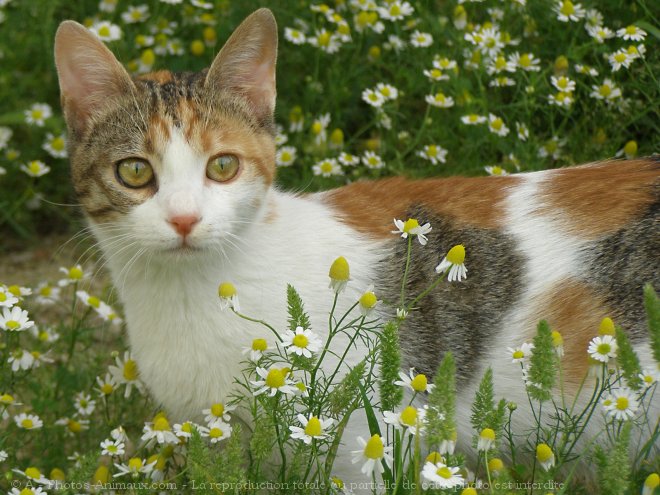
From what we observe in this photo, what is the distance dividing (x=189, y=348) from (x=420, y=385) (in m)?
0.99

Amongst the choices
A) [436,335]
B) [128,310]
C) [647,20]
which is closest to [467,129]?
[647,20]

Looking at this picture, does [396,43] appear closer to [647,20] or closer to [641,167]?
[647,20]

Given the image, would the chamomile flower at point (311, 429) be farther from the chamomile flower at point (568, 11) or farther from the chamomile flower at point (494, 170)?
the chamomile flower at point (568, 11)

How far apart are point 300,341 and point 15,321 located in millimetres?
1209

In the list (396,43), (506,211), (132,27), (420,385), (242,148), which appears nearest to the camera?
(420,385)

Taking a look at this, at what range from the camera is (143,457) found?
350 cm

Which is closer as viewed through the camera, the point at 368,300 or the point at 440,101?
the point at 368,300

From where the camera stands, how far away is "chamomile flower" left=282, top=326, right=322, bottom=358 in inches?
102

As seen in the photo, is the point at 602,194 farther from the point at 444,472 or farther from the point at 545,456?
the point at 444,472

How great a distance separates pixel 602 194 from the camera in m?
3.40

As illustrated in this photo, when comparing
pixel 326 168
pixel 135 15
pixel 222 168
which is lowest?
pixel 326 168

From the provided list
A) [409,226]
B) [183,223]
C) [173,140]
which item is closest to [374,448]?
[409,226]

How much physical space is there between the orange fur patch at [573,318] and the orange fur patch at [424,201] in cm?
33

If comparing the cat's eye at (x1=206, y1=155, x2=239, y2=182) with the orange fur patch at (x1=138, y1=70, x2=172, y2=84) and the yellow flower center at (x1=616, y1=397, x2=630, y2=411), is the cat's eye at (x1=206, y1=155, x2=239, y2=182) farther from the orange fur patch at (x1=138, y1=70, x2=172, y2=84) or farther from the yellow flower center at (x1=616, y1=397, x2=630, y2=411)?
the yellow flower center at (x1=616, y1=397, x2=630, y2=411)
